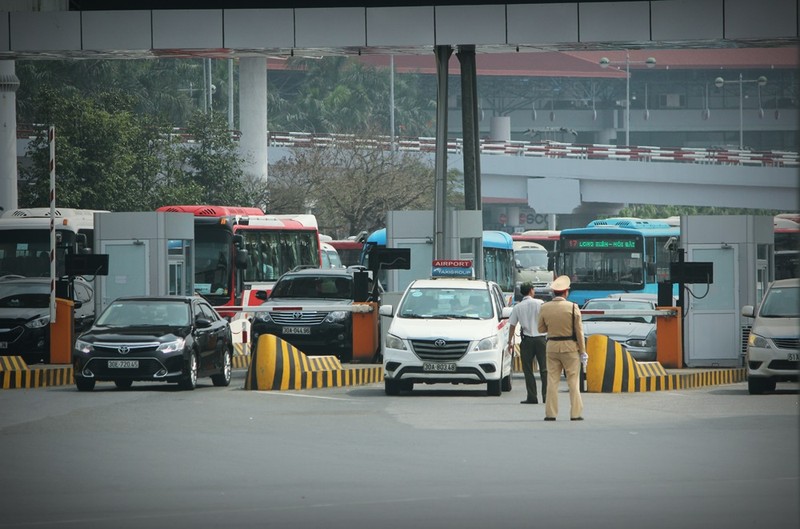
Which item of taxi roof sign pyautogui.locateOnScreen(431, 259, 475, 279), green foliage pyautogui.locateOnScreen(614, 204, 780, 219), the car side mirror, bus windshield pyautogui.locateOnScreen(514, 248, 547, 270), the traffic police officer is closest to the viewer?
the traffic police officer

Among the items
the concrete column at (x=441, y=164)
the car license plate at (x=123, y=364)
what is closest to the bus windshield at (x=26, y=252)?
the concrete column at (x=441, y=164)

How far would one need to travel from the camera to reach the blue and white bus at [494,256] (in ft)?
140

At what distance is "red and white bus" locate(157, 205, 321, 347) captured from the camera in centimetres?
3669

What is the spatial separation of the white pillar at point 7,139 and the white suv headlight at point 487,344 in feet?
90.4

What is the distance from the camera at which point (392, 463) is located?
1378 cm

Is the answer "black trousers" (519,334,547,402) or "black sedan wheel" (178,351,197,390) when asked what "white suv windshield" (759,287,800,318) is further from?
"black sedan wheel" (178,351,197,390)

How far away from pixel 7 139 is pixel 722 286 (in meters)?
26.2

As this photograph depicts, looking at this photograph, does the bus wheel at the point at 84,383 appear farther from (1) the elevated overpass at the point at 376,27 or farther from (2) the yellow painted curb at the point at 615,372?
(2) the yellow painted curb at the point at 615,372

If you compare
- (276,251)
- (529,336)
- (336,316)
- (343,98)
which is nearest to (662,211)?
(343,98)

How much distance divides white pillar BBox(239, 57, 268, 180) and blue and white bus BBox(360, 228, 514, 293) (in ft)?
68.7

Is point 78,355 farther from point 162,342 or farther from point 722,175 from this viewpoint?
point 722,175

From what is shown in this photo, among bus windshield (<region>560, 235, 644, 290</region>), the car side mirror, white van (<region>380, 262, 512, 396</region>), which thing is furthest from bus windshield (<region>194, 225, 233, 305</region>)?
white van (<region>380, 262, 512, 396</region>)

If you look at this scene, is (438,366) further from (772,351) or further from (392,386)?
(772,351)

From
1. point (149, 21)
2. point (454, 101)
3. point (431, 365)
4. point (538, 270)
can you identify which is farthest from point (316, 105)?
point (431, 365)
